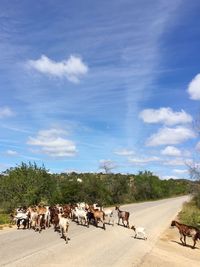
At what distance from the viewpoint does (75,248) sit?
820 inches

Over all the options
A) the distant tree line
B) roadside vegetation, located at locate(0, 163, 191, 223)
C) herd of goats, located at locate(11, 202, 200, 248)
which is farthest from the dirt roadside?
the distant tree line

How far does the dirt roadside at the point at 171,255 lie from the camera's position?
19064mm

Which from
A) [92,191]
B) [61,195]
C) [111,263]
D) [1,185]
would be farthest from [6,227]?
[92,191]

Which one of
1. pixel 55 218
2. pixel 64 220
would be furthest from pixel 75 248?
pixel 55 218

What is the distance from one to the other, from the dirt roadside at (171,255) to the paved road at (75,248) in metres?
0.38

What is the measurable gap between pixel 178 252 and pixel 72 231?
24.5 feet

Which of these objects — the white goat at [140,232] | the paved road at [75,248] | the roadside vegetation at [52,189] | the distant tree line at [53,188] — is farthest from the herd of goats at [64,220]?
the distant tree line at [53,188]

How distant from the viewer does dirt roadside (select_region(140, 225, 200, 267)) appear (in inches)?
751

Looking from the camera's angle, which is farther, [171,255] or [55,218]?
[55,218]

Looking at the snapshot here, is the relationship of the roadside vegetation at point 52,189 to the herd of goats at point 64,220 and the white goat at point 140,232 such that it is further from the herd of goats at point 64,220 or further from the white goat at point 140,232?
the white goat at point 140,232

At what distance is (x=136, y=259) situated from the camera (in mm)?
19281

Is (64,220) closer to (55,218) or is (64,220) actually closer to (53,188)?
(55,218)

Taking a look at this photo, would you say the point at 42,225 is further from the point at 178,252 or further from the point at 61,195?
the point at 61,195

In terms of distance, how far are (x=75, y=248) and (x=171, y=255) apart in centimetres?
424
